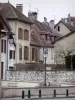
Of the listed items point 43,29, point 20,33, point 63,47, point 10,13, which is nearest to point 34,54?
point 63,47

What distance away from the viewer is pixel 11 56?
7175 cm

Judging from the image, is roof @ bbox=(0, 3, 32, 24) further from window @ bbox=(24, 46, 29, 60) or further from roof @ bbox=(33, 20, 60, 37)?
roof @ bbox=(33, 20, 60, 37)

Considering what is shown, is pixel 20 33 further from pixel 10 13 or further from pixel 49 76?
pixel 49 76

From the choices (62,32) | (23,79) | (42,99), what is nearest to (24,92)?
(42,99)

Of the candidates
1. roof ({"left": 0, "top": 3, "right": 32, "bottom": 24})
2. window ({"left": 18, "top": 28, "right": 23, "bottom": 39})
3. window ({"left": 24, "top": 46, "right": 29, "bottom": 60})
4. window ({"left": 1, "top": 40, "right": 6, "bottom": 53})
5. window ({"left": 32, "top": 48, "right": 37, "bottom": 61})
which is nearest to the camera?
window ({"left": 1, "top": 40, "right": 6, "bottom": 53})

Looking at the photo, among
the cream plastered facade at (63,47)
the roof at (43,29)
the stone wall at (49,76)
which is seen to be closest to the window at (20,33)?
the cream plastered facade at (63,47)

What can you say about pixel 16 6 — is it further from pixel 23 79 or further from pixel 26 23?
pixel 23 79

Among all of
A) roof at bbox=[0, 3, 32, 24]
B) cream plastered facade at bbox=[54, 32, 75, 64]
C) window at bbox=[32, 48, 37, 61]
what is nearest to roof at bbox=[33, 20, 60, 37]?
cream plastered facade at bbox=[54, 32, 75, 64]

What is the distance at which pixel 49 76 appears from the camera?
63.9 meters

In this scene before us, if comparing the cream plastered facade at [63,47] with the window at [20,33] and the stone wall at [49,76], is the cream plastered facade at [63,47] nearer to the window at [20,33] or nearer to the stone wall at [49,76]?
the window at [20,33]

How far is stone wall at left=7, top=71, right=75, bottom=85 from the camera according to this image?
63312 millimetres

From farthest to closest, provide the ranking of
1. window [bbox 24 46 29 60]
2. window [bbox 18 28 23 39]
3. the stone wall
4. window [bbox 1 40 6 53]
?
window [bbox 24 46 29 60], window [bbox 18 28 23 39], window [bbox 1 40 6 53], the stone wall

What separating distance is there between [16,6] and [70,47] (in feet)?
39.6

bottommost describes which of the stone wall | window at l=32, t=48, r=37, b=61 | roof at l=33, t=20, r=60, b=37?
the stone wall
